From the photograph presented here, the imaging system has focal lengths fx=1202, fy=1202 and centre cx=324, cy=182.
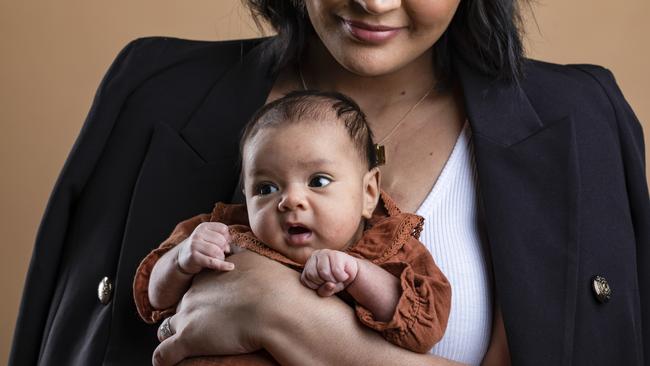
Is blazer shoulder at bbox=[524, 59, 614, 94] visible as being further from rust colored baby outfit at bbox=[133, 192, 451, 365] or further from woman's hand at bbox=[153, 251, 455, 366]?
woman's hand at bbox=[153, 251, 455, 366]

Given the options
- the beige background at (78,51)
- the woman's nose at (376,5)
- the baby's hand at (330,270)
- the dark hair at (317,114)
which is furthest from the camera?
the beige background at (78,51)

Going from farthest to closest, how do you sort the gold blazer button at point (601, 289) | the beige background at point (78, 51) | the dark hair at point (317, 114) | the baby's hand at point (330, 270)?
the beige background at point (78, 51), the gold blazer button at point (601, 289), the dark hair at point (317, 114), the baby's hand at point (330, 270)

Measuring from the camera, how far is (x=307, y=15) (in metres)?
2.34

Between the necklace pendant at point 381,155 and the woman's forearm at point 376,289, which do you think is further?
the necklace pendant at point 381,155

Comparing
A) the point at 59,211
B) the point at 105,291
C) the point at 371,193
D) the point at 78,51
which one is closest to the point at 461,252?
the point at 371,193

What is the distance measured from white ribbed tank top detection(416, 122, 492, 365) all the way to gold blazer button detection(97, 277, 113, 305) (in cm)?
57

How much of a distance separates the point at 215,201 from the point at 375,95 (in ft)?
1.27

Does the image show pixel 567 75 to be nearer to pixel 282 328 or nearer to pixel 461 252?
pixel 461 252

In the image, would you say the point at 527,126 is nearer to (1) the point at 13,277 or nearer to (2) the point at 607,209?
(2) the point at 607,209

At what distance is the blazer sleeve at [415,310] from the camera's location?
1.81 m

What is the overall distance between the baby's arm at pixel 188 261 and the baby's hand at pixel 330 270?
141mm

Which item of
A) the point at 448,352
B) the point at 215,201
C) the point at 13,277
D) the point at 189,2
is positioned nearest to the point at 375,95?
the point at 215,201

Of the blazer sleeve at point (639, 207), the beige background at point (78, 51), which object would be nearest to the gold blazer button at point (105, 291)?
the blazer sleeve at point (639, 207)

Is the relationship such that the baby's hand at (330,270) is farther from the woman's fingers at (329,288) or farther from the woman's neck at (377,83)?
the woman's neck at (377,83)
